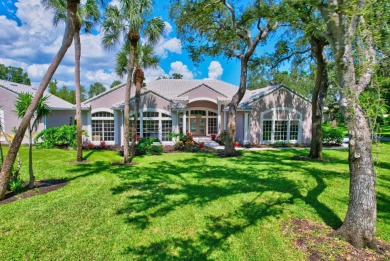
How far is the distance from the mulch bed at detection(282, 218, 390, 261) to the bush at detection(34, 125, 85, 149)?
15.8 meters

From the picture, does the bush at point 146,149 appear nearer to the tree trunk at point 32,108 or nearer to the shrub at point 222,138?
the shrub at point 222,138

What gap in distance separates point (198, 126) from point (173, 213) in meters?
19.2

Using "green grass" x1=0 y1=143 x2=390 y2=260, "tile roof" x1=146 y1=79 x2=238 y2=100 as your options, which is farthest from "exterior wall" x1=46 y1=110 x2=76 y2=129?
"green grass" x1=0 y1=143 x2=390 y2=260

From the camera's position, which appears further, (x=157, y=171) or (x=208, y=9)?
(x=208, y=9)

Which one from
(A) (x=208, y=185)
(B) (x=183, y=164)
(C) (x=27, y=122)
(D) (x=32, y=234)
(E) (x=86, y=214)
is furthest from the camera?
(B) (x=183, y=164)

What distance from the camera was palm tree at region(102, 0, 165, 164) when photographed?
11258mm

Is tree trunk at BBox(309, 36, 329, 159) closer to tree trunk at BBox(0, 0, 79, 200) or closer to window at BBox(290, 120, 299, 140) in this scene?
window at BBox(290, 120, 299, 140)

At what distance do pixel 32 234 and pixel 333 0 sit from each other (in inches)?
289

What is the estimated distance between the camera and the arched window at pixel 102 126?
61.4ft

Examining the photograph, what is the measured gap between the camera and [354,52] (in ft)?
14.8

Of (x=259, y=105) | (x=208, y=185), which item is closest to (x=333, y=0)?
(x=208, y=185)

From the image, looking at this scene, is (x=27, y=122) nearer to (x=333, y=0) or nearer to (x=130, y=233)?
(x=130, y=233)

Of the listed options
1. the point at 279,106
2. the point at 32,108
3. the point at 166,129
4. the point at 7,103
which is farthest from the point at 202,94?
the point at 32,108

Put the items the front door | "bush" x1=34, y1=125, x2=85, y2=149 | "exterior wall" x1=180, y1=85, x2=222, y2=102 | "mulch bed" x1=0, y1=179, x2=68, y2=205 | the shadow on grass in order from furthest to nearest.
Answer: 1. the front door
2. "exterior wall" x1=180, y1=85, x2=222, y2=102
3. "bush" x1=34, y1=125, x2=85, y2=149
4. "mulch bed" x1=0, y1=179, x2=68, y2=205
5. the shadow on grass
